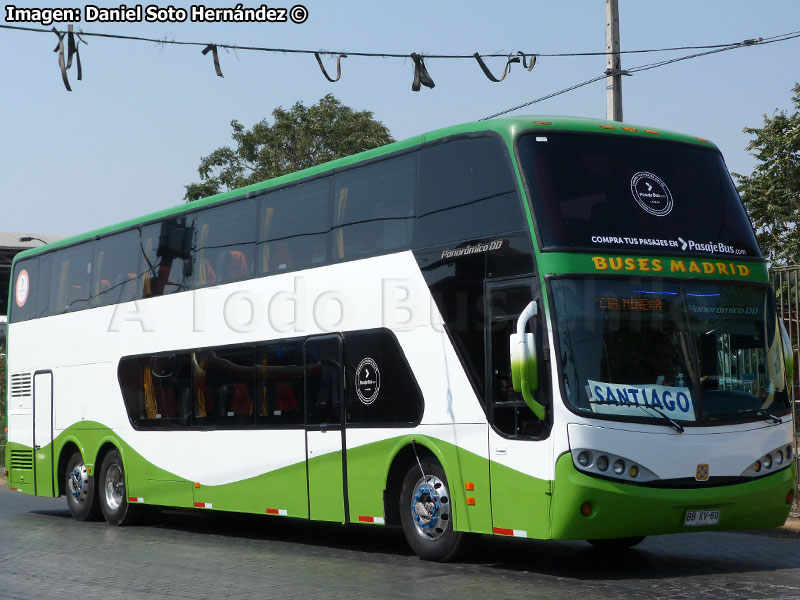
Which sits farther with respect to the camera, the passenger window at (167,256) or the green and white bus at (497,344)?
the passenger window at (167,256)

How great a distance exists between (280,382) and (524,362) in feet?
15.8

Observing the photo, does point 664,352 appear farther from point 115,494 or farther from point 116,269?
point 115,494

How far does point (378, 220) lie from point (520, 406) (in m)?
3.03

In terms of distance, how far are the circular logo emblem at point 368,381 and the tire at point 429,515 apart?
0.91 meters

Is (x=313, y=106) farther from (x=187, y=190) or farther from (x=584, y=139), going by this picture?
(x=584, y=139)

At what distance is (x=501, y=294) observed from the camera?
11391mm

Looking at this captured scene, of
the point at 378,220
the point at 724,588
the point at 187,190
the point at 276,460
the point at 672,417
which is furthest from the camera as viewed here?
the point at 187,190

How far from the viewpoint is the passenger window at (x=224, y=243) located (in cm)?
1539

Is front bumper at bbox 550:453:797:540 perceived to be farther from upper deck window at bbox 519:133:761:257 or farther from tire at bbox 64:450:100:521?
tire at bbox 64:450:100:521

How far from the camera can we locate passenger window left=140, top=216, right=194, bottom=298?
16750 millimetres

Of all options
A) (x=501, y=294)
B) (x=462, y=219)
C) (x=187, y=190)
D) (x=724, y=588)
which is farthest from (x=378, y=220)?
(x=187, y=190)

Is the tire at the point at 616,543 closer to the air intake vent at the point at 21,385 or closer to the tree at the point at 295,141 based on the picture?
the air intake vent at the point at 21,385

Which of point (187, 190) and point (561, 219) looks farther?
point (187, 190)

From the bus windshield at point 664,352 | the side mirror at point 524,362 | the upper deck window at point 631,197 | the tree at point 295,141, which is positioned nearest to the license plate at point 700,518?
the bus windshield at point 664,352
